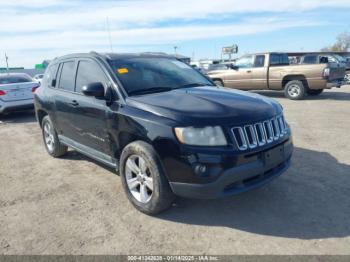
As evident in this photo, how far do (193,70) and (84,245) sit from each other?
3.19 metres

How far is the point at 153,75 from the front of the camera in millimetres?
4367

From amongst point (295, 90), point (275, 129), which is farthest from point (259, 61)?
point (275, 129)

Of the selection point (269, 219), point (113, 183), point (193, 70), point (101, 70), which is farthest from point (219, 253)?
point (193, 70)

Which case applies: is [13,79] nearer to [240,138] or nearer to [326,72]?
[240,138]

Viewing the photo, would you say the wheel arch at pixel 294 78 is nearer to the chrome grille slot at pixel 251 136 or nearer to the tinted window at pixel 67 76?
the tinted window at pixel 67 76

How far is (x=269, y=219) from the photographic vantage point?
3.47 m

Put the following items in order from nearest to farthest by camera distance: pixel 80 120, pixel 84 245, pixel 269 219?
1. pixel 84 245
2. pixel 269 219
3. pixel 80 120

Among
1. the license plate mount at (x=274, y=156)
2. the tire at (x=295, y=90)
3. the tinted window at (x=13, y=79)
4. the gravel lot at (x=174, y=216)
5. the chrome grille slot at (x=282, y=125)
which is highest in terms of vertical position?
the tinted window at (x=13, y=79)

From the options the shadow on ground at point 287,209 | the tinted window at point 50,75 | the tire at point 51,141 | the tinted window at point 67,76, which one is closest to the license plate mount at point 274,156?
the shadow on ground at point 287,209

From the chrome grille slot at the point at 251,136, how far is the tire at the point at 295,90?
9958mm

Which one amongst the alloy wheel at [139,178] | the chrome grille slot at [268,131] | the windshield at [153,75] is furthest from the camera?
the windshield at [153,75]

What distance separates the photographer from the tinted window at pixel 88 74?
4261 mm

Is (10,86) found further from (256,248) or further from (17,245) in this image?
(256,248)

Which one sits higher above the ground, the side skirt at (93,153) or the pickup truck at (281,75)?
the pickup truck at (281,75)
